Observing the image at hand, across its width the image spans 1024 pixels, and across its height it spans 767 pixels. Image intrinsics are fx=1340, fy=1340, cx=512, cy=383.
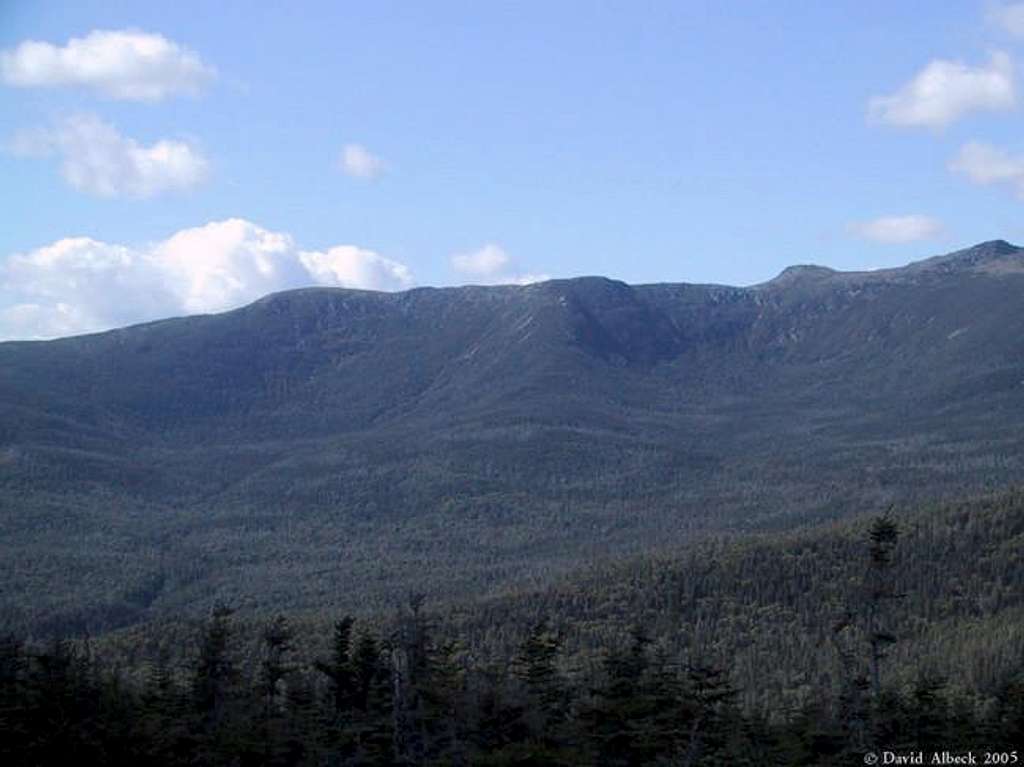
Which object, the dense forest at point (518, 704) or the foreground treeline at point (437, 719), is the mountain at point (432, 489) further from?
the foreground treeline at point (437, 719)

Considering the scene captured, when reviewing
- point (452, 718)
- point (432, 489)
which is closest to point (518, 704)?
point (452, 718)

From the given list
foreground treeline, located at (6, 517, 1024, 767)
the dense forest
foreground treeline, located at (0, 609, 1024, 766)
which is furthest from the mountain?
foreground treeline, located at (6, 517, 1024, 767)

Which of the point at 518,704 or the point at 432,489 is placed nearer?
the point at 518,704

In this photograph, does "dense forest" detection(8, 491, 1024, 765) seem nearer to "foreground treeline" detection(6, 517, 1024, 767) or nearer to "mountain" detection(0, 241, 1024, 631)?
"foreground treeline" detection(6, 517, 1024, 767)

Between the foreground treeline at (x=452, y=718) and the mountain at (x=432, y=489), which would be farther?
the mountain at (x=432, y=489)

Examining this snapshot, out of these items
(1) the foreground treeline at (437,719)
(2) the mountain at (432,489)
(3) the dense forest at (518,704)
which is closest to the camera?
(1) the foreground treeline at (437,719)

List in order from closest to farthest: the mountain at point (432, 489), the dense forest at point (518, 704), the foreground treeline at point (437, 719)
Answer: the foreground treeline at point (437, 719) → the dense forest at point (518, 704) → the mountain at point (432, 489)

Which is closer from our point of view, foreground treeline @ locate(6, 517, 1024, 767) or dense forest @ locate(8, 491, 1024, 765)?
foreground treeline @ locate(6, 517, 1024, 767)

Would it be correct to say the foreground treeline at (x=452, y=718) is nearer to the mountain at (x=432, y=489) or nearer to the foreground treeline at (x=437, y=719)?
the foreground treeline at (x=437, y=719)

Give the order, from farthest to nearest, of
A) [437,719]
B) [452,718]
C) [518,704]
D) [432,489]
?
[432,489]
[518,704]
[437,719]
[452,718]

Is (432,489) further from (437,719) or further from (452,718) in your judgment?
(452,718)

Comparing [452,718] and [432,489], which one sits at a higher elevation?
[452,718]

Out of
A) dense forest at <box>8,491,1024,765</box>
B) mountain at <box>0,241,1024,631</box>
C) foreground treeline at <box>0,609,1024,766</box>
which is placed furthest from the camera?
mountain at <box>0,241,1024,631</box>

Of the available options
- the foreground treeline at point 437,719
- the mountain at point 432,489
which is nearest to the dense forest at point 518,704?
the foreground treeline at point 437,719
